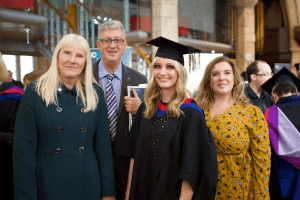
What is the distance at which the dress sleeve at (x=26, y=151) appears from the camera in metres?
1.42

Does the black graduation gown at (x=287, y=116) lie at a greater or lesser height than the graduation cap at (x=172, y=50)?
lesser

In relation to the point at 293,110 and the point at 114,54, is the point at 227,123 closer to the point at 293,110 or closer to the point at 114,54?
the point at 293,110

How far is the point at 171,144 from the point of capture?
1.51 meters

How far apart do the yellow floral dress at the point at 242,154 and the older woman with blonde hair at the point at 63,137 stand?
79 cm

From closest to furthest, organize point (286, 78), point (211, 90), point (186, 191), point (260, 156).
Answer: point (186, 191), point (260, 156), point (211, 90), point (286, 78)

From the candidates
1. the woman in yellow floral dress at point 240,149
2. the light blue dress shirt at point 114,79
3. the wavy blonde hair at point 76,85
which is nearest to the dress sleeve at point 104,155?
the wavy blonde hair at point 76,85

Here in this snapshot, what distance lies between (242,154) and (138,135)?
0.77 m

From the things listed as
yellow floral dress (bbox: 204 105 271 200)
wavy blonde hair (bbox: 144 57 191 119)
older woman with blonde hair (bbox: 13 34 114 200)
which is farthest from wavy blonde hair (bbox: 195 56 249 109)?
older woman with blonde hair (bbox: 13 34 114 200)

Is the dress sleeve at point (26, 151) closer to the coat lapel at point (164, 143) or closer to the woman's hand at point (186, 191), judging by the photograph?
the coat lapel at point (164, 143)

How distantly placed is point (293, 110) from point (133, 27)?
6498mm

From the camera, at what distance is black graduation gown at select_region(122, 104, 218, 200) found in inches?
56.1

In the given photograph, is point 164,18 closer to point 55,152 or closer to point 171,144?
point 171,144

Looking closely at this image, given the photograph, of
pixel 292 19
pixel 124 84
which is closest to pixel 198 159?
pixel 124 84

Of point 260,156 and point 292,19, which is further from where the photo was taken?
point 292,19
